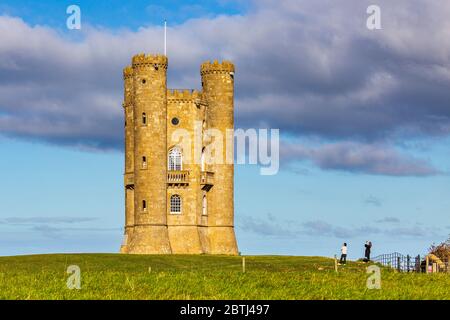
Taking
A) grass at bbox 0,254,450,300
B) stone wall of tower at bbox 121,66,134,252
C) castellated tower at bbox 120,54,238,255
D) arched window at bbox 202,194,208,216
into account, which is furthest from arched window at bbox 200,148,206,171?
grass at bbox 0,254,450,300

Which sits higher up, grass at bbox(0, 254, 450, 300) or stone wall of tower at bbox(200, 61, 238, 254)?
stone wall of tower at bbox(200, 61, 238, 254)

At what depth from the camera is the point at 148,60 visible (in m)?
93.1

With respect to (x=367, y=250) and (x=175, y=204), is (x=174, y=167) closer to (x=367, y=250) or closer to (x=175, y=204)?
(x=175, y=204)

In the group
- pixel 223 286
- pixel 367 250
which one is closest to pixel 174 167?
pixel 367 250

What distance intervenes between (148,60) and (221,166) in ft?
39.6

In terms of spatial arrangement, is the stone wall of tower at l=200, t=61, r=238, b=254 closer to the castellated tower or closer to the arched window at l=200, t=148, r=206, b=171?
the castellated tower

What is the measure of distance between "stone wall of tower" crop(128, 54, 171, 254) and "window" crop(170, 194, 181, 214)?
7.01 ft

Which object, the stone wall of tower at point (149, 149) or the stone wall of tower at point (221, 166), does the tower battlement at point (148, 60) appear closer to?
the stone wall of tower at point (149, 149)

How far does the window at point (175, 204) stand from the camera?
9506cm

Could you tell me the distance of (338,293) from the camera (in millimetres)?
39000

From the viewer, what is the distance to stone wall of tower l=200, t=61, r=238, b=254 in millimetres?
96938

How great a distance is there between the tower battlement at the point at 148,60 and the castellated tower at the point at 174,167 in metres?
0.02
